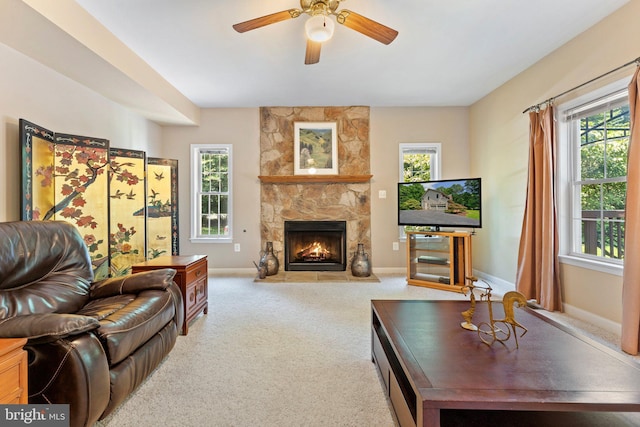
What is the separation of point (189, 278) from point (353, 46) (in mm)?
2763

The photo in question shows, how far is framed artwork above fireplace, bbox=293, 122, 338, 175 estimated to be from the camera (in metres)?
4.69

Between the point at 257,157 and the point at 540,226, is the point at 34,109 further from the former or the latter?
the point at 540,226

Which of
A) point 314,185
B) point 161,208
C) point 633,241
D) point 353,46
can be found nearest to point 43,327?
point 161,208

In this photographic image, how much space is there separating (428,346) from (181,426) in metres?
1.27

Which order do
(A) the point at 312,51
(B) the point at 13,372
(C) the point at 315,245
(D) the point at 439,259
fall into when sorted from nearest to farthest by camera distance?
1. (B) the point at 13,372
2. (A) the point at 312,51
3. (D) the point at 439,259
4. (C) the point at 315,245

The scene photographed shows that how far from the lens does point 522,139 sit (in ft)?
11.6

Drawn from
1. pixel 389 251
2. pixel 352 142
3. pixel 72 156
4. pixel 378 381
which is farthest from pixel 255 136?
pixel 378 381

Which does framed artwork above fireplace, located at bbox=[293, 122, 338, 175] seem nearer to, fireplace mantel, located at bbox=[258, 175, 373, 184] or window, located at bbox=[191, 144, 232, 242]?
fireplace mantel, located at bbox=[258, 175, 373, 184]

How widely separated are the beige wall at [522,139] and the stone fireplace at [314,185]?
1742 millimetres

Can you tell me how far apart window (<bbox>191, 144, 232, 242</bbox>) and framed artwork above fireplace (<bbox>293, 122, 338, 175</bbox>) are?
4.01 ft

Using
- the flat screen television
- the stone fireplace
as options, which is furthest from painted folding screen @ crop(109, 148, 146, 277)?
the flat screen television

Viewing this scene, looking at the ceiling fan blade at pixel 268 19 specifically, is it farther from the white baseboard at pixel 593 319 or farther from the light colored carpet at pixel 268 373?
the white baseboard at pixel 593 319

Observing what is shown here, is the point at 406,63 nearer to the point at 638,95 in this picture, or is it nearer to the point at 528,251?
the point at 638,95

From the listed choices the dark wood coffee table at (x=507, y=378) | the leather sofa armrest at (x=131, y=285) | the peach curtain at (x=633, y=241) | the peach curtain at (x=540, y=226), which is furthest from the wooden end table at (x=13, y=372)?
the peach curtain at (x=540, y=226)
